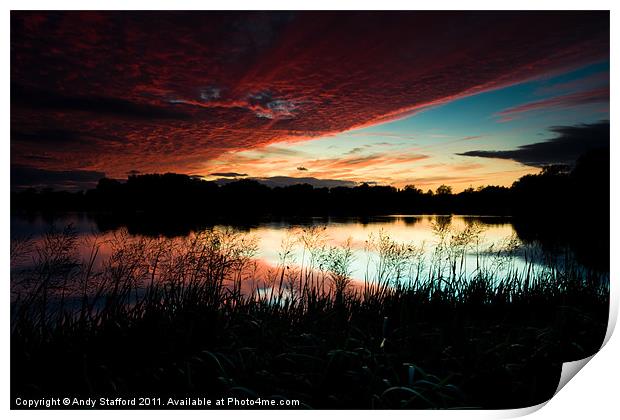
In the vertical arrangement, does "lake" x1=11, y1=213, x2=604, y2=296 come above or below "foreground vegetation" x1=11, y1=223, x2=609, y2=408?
above

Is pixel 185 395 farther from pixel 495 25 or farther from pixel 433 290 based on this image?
pixel 495 25

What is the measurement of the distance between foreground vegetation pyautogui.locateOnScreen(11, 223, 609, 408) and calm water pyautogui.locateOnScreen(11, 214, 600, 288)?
0.03 metres

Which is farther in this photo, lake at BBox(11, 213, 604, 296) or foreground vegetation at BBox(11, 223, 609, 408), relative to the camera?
lake at BBox(11, 213, 604, 296)

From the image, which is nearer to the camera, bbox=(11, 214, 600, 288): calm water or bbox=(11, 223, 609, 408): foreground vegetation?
bbox=(11, 223, 609, 408): foreground vegetation

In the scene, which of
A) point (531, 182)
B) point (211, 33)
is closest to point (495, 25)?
point (531, 182)

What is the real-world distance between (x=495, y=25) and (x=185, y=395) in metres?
3.77

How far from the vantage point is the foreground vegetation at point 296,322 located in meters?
3.10

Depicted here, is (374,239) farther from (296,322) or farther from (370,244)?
(296,322)

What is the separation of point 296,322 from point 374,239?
1144mm

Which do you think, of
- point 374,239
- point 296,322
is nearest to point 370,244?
point 374,239

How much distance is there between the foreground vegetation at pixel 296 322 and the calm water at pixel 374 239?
3 centimetres

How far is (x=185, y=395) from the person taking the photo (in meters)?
3.21

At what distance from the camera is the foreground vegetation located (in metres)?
3.10

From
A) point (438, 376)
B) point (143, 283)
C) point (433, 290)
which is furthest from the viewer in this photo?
point (433, 290)
